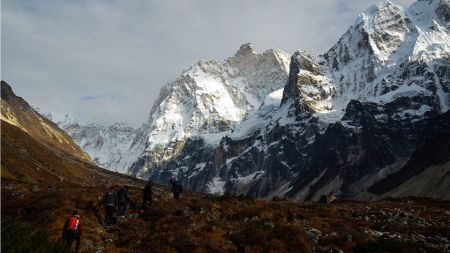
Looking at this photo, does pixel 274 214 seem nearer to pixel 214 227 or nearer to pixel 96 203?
pixel 214 227

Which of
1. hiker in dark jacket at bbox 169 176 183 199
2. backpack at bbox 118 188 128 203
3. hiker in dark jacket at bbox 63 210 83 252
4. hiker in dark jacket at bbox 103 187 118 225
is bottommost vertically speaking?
hiker in dark jacket at bbox 63 210 83 252

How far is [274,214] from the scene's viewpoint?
1554 inches

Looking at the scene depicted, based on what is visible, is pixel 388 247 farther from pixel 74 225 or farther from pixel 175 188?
pixel 175 188

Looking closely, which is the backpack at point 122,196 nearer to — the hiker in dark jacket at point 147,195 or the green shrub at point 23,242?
the hiker in dark jacket at point 147,195

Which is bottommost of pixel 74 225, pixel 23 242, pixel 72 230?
pixel 23 242

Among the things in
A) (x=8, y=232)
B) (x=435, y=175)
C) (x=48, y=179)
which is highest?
(x=435, y=175)

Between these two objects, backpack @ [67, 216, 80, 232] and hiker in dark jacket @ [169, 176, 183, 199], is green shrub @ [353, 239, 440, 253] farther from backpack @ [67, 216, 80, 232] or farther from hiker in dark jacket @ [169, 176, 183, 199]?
hiker in dark jacket @ [169, 176, 183, 199]

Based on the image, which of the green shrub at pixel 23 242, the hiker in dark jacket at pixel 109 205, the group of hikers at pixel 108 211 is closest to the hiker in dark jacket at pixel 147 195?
the group of hikers at pixel 108 211

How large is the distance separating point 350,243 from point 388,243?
2.54 metres

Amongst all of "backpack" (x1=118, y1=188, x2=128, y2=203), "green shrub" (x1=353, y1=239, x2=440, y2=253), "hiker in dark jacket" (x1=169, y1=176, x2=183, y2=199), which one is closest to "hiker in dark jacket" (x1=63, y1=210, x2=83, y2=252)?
"backpack" (x1=118, y1=188, x2=128, y2=203)

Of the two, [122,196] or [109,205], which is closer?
[109,205]

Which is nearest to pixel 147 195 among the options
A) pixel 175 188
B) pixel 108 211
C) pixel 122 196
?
pixel 122 196

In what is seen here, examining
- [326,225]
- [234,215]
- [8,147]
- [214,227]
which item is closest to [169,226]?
[214,227]

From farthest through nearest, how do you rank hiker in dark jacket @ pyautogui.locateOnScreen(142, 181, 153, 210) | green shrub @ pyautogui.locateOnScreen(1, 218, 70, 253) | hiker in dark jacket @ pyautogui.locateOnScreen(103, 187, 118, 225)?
1. hiker in dark jacket @ pyautogui.locateOnScreen(142, 181, 153, 210)
2. hiker in dark jacket @ pyautogui.locateOnScreen(103, 187, 118, 225)
3. green shrub @ pyautogui.locateOnScreen(1, 218, 70, 253)
